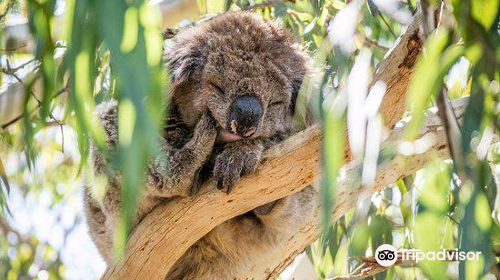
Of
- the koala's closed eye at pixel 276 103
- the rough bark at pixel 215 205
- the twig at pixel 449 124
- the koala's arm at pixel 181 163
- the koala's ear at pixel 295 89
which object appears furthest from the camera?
the koala's ear at pixel 295 89

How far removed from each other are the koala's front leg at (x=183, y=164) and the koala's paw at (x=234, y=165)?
0.08m

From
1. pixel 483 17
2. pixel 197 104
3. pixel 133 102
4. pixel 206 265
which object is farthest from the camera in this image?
pixel 206 265

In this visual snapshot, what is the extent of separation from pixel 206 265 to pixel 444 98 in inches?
51.3

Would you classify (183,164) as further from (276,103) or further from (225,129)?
(276,103)

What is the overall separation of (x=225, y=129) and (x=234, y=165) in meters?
0.16

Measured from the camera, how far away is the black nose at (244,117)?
6.91 ft

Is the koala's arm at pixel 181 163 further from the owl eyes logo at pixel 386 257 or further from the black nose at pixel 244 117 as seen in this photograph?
the owl eyes logo at pixel 386 257

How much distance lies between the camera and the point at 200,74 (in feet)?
7.64

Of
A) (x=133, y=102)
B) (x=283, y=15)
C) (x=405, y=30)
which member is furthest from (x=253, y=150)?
(x=283, y=15)

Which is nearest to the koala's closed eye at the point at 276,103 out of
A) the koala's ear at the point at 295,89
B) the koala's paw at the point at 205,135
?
the koala's ear at the point at 295,89

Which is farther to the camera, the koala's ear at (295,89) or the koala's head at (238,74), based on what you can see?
the koala's ear at (295,89)

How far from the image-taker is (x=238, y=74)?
7.31 ft

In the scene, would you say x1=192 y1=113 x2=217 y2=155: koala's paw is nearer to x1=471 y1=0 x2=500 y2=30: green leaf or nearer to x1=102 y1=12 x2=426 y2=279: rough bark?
x1=102 y1=12 x2=426 y2=279: rough bark

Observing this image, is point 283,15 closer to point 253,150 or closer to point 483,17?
point 253,150
